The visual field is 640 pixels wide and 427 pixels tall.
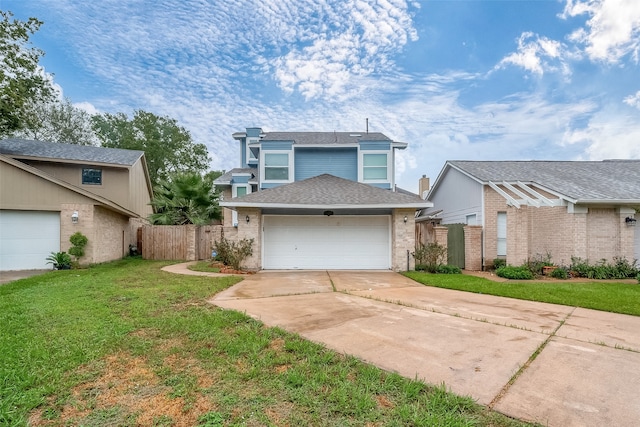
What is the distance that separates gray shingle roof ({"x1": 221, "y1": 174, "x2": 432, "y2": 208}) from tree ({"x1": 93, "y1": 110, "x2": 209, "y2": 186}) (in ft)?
64.6

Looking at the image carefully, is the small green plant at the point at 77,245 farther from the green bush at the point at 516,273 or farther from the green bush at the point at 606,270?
the green bush at the point at 606,270

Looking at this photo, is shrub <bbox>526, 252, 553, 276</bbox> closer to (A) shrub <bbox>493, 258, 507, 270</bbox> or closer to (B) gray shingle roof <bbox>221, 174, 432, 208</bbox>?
(A) shrub <bbox>493, 258, 507, 270</bbox>

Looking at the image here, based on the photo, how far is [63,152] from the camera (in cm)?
1500

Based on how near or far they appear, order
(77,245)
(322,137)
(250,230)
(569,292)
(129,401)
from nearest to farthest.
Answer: (129,401)
(569,292)
(250,230)
(77,245)
(322,137)

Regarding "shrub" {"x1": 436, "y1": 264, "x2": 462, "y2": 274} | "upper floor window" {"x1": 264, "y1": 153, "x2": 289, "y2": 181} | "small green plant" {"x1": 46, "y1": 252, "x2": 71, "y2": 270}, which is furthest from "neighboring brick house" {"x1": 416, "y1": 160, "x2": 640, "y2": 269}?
"small green plant" {"x1": 46, "y1": 252, "x2": 71, "y2": 270}

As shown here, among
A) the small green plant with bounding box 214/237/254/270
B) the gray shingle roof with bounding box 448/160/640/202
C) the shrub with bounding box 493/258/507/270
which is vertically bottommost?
the shrub with bounding box 493/258/507/270

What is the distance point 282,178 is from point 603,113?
14767 mm

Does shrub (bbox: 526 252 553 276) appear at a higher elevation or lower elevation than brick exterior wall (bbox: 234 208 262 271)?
lower

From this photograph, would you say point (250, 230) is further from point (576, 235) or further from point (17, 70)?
point (17, 70)

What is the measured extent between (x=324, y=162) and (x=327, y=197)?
420 cm

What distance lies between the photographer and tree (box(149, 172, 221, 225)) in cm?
1479

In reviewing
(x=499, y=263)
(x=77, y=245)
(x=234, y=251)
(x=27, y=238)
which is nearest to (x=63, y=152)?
(x=27, y=238)

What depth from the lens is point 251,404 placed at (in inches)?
93.2

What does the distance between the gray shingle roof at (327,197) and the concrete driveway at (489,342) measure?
3.93m
